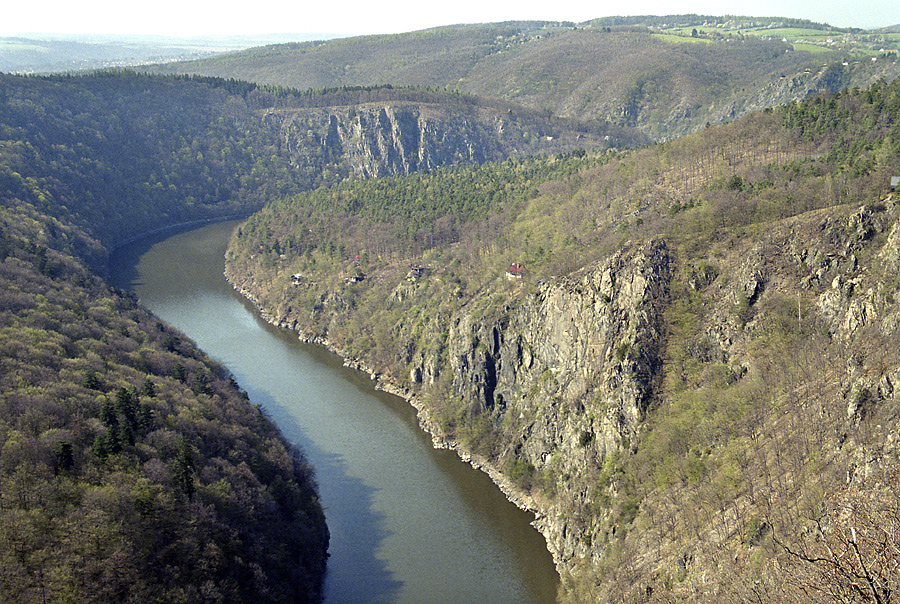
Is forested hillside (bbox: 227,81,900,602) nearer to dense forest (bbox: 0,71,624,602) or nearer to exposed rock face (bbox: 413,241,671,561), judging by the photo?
exposed rock face (bbox: 413,241,671,561)

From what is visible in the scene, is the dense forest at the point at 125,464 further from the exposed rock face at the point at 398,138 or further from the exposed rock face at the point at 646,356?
the exposed rock face at the point at 398,138

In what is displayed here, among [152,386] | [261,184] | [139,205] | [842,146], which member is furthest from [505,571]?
[261,184]

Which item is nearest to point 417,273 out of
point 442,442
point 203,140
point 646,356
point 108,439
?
point 442,442

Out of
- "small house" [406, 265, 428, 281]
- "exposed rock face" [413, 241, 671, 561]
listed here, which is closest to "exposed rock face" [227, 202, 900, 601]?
"exposed rock face" [413, 241, 671, 561]

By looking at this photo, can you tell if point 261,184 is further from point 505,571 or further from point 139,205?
point 505,571

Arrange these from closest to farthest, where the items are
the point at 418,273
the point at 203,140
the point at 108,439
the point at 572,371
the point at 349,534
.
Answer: the point at 108,439 → the point at 349,534 → the point at 572,371 → the point at 418,273 → the point at 203,140

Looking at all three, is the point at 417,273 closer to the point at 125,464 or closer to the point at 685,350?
the point at 685,350
